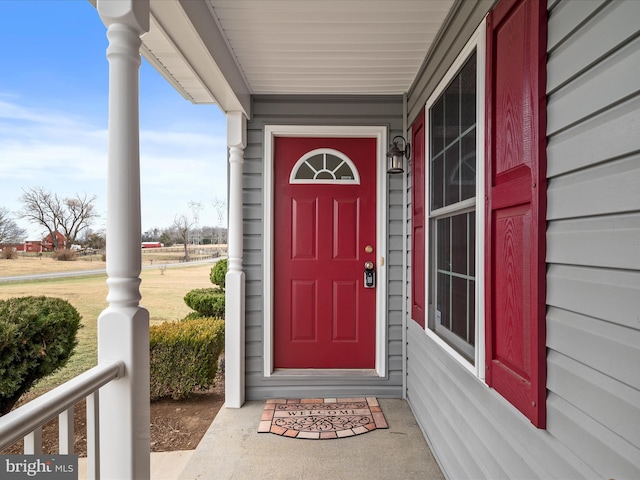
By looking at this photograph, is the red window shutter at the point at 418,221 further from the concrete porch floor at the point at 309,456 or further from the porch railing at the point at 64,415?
the porch railing at the point at 64,415

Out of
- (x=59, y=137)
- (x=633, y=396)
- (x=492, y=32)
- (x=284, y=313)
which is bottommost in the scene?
(x=284, y=313)

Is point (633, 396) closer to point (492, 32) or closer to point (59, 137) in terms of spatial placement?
point (492, 32)

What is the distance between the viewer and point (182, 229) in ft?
19.7

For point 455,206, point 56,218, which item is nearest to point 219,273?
point 56,218

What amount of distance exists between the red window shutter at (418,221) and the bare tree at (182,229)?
4.16 m

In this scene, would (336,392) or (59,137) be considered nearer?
(336,392)

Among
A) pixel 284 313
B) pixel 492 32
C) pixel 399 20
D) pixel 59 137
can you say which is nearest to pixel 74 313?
pixel 284 313

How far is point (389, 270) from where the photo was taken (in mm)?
3168

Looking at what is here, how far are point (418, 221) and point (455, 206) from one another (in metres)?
0.75

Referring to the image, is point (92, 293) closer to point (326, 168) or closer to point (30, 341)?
point (30, 341)

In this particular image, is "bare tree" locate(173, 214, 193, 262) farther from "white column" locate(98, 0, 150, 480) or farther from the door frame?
"white column" locate(98, 0, 150, 480)

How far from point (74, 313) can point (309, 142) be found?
2.38m

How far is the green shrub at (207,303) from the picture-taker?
200 inches

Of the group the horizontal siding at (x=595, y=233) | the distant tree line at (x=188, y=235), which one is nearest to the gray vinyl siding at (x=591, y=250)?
the horizontal siding at (x=595, y=233)
